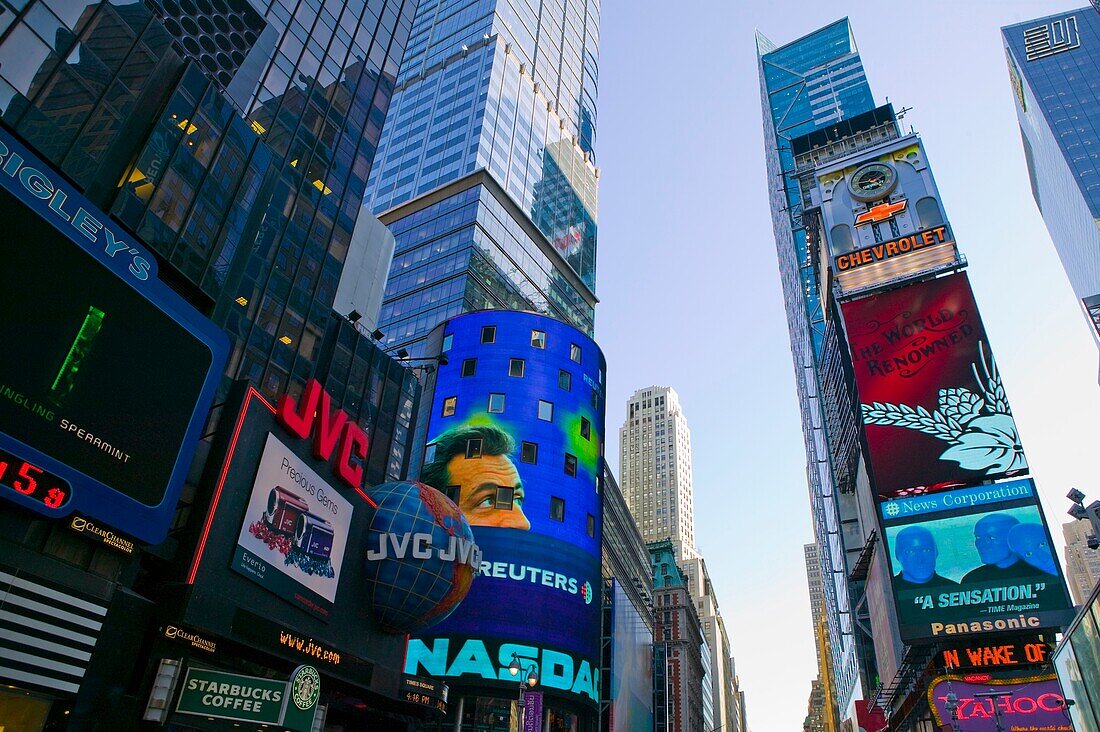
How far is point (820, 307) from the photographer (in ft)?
386

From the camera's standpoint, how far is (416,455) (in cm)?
5081

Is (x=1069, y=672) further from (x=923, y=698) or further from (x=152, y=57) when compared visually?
(x=923, y=698)

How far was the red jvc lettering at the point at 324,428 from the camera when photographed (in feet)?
80.8

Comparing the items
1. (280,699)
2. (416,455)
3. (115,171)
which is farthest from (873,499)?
(115,171)

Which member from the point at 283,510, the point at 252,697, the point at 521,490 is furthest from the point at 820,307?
the point at 252,697

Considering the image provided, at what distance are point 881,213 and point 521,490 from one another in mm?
53901

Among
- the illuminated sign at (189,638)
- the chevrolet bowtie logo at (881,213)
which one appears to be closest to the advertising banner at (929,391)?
the chevrolet bowtie logo at (881,213)

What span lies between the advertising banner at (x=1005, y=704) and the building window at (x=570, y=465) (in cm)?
2597

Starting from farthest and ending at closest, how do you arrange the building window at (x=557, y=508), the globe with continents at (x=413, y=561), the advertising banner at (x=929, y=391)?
the advertising banner at (x=929, y=391), the building window at (x=557, y=508), the globe with continents at (x=413, y=561)

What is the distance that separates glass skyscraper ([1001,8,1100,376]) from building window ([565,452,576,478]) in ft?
500

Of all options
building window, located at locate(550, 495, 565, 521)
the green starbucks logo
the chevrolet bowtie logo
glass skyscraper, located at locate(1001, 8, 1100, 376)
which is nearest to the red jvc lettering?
the green starbucks logo

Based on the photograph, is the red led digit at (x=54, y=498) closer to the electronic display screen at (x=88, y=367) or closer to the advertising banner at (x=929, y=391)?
the electronic display screen at (x=88, y=367)

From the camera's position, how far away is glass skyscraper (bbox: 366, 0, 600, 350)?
77812mm

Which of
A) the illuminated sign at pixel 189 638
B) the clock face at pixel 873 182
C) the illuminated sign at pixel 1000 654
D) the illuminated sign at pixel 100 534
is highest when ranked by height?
the clock face at pixel 873 182
